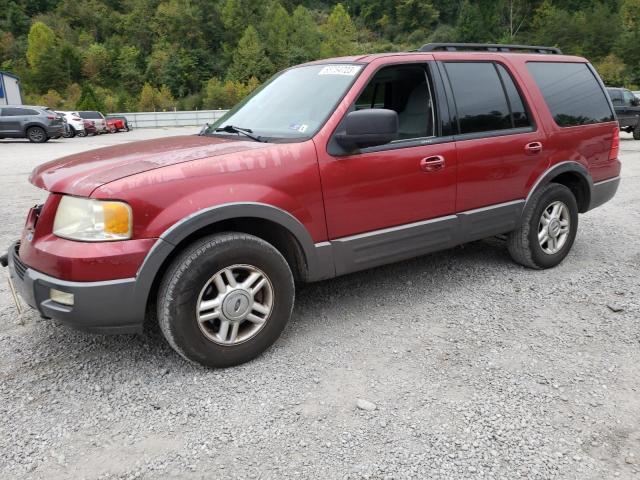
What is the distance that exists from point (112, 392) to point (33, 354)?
758mm

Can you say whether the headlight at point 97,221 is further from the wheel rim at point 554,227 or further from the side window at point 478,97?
the wheel rim at point 554,227

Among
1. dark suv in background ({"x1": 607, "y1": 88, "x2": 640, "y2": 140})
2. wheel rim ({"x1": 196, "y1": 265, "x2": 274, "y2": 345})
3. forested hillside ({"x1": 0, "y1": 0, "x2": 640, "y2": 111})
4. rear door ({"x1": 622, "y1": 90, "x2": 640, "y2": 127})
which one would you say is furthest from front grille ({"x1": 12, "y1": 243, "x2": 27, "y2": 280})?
forested hillside ({"x1": 0, "y1": 0, "x2": 640, "y2": 111})

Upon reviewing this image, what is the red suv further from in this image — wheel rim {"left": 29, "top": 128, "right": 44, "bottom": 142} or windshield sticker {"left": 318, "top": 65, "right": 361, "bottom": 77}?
wheel rim {"left": 29, "top": 128, "right": 44, "bottom": 142}

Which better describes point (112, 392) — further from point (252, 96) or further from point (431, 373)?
point (252, 96)

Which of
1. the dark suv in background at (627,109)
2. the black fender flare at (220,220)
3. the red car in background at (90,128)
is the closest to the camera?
the black fender flare at (220,220)

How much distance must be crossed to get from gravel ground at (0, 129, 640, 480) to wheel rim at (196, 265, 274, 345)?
0.23 metres

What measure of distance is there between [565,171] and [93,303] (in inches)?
152

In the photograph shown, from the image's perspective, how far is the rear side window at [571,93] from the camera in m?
4.52

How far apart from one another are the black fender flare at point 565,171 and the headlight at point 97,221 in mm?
3176

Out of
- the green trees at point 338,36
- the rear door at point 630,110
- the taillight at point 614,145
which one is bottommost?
the rear door at point 630,110

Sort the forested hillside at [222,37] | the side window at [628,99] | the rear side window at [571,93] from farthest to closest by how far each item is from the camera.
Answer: the forested hillside at [222,37] < the side window at [628,99] < the rear side window at [571,93]

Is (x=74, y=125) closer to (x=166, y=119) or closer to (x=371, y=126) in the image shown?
(x=166, y=119)

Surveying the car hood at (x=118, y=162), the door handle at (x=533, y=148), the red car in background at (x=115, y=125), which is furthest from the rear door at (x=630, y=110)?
the red car in background at (x=115, y=125)

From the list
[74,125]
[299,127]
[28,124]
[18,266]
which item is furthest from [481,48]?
[74,125]
